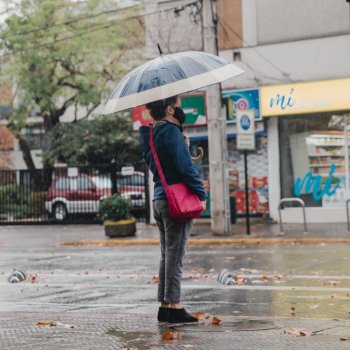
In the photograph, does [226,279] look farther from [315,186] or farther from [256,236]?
[315,186]

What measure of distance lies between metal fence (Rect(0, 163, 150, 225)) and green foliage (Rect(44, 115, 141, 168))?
395 cm

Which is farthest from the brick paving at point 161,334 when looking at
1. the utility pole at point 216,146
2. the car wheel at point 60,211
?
the car wheel at point 60,211

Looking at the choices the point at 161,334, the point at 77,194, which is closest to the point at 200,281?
the point at 161,334

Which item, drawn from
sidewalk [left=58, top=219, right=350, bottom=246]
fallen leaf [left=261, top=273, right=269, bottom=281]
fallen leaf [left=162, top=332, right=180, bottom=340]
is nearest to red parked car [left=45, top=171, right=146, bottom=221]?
sidewalk [left=58, top=219, right=350, bottom=246]

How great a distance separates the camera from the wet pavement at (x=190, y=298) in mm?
5906

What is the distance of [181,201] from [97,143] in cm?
2882

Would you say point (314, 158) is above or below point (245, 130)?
below

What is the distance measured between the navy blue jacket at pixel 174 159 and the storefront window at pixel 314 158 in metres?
16.3

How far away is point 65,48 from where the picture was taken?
33688 millimetres

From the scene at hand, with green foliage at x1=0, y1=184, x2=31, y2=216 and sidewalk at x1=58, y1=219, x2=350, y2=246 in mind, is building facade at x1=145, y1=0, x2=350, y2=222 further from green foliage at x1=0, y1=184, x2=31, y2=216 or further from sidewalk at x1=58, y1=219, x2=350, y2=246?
green foliage at x1=0, y1=184, x2=31, y2=216

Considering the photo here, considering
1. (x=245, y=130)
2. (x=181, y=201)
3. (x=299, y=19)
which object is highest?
(x=299, y=19)

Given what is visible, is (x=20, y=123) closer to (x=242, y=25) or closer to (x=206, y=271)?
(x=242, y=25)

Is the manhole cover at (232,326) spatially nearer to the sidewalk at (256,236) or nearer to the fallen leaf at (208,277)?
the fallen leaf at (208,277)

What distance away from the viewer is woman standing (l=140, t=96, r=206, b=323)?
6680 millimetres
